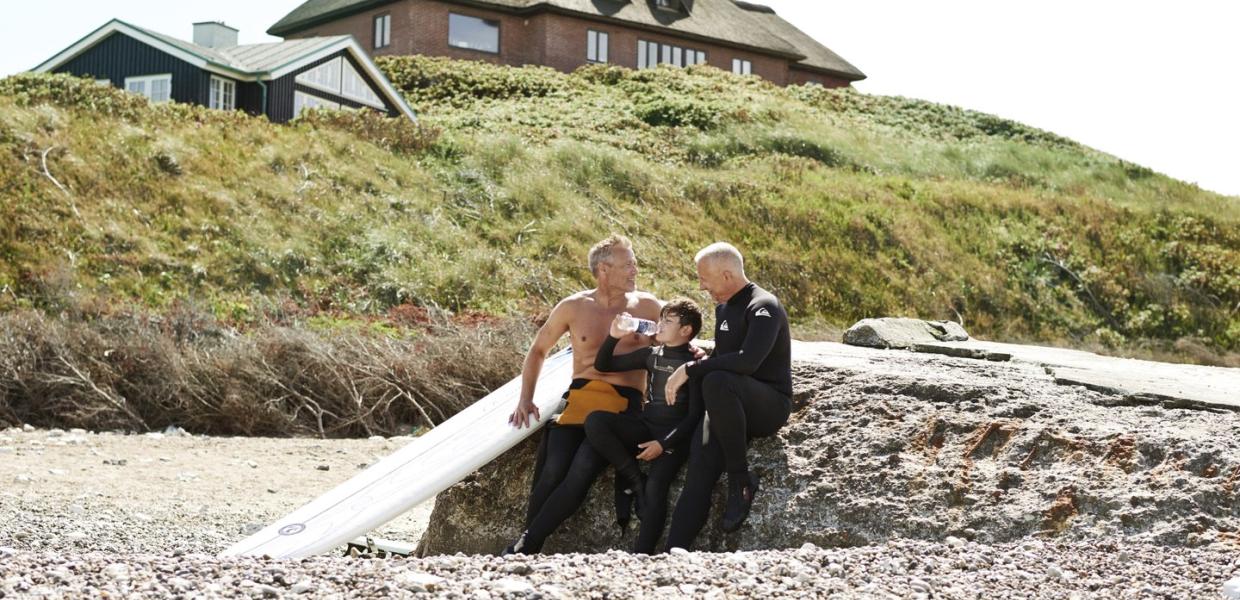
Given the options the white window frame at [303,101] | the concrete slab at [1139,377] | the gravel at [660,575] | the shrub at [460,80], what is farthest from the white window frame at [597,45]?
the gravel at [660,575]

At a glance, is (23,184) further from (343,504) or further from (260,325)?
(343,504)

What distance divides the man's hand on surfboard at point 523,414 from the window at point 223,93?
24184 millimetres

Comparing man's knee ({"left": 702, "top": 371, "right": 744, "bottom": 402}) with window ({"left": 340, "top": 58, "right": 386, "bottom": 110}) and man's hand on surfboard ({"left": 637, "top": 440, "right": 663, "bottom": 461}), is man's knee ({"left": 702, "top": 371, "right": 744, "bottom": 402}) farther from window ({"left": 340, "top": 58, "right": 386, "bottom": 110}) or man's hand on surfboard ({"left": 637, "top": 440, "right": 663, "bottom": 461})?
window ({"left": 340, "top": 58, "right": 386, "bottom": 110})

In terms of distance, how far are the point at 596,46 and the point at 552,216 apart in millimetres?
21039

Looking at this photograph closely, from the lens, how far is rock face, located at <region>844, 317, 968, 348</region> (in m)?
8.64

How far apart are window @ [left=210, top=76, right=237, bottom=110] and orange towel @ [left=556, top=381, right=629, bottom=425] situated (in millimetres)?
24494

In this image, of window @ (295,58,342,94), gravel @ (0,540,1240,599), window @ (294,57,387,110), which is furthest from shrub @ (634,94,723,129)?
gravel @ (0,540,1240,599)

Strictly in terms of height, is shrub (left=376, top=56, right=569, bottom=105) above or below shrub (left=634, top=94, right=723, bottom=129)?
above

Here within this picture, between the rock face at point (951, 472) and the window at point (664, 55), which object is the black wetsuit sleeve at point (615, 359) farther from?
the window at point (664, 55)

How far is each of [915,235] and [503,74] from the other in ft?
50.5

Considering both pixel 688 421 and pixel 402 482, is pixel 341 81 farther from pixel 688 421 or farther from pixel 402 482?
pixel 688 421

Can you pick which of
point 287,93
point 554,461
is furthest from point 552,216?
point 554,461

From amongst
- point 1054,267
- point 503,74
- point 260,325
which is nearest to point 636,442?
point 260,325

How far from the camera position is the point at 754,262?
23141mm
